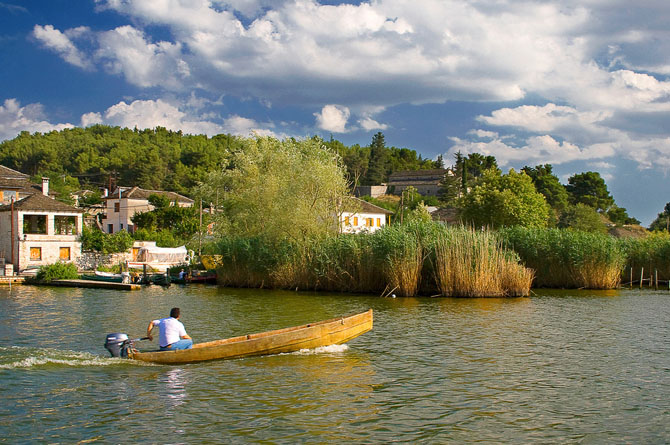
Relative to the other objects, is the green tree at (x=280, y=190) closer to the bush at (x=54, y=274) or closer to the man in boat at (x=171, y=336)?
the bush at (x=54, y=274)

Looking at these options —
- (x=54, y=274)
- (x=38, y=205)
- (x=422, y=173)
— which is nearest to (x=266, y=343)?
(x=54, y=274)

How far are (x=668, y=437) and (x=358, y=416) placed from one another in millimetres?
5552

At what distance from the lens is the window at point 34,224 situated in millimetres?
56094

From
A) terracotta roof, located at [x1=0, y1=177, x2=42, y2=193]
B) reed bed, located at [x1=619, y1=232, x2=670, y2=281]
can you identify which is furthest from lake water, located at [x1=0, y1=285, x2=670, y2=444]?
terracotta roof, located at [x1=0, y1=177, x2=42, y2=193]

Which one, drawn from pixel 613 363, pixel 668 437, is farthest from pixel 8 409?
pixel 613 363

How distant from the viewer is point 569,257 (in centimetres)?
3784

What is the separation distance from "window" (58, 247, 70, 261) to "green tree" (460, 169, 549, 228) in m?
38.1

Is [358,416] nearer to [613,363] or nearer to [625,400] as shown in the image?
[625,400]

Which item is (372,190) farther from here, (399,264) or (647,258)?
(399,264)

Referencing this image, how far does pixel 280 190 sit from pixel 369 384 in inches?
1188

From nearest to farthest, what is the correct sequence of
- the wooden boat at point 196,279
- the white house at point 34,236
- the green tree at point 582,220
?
the wooden boat at point 196,279
the white house at point 34,236
the green tree at point 582,220

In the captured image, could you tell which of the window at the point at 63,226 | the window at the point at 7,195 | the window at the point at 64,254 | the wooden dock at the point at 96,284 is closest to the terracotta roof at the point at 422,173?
the window at the point at 63,226

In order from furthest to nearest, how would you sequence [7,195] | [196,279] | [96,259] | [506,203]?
[506,203], [7,195], [96,259], [196,279]

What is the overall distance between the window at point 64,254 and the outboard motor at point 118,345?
136 feet
